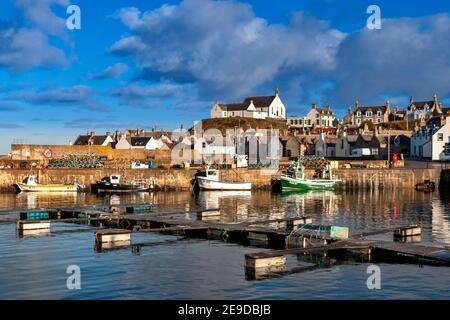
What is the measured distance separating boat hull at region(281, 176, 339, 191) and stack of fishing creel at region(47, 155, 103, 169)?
85.8 ft

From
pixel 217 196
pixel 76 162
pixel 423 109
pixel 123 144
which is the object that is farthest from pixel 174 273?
pixel 423 109

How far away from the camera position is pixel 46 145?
87188mm

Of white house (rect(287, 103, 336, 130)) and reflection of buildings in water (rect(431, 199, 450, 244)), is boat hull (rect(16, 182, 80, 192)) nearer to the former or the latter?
reflection of buildings in water (rect(431, 199, 450, 244))

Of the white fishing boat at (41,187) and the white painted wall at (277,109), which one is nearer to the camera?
the white fishing boat at (41,187)

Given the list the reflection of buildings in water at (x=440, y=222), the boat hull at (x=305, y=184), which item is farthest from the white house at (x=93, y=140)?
the reflection of buildings in water at (x=440, y=222)

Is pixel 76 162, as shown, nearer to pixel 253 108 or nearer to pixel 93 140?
pixel 93 140

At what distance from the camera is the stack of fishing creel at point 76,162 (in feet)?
262

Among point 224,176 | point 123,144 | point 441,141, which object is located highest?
point 123,144

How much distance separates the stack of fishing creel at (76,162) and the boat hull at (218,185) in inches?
628

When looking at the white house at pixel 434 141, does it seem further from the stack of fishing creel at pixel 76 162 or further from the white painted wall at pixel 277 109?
the stack of fishing creel at pixel 76 162

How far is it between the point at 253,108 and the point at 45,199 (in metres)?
83.5

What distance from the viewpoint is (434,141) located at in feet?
323

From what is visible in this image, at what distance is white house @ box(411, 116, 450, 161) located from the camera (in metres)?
97.6
